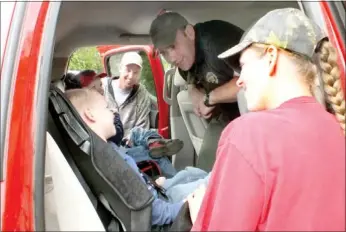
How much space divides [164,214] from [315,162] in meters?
0.78

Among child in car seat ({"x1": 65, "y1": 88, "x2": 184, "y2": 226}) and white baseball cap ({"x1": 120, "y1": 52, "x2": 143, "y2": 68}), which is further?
white baseball cap ({"x1": 120, "y1": 52, "x2": 143, "y2": 68})

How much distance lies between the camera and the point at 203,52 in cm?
303

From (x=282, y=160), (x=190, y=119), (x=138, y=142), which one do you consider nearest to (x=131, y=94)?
(x=190, y=119)

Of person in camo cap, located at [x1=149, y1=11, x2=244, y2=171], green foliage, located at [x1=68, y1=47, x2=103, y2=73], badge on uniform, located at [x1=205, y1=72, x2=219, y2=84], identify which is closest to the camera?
person in camo cap, located at [x1=149, y1=11, x2=244, y2=171]

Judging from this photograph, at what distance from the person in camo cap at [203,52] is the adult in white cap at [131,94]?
122 inches

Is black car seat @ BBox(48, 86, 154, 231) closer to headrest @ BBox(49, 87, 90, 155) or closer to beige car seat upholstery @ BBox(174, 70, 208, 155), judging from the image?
headrest @ BBox(49, 87, 90, 155)

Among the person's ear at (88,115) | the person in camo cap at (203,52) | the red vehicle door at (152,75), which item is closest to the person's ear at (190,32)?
the person in camo cap at (203,52)

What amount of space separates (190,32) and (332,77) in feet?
4.39

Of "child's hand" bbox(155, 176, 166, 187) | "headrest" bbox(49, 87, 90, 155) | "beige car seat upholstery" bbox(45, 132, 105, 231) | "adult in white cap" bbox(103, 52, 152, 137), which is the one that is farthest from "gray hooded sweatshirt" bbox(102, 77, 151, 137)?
"beige car seat upholstery" bbox(45, 132, 105, 231)

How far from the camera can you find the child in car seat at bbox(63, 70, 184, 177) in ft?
8.67

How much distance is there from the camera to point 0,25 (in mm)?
1746

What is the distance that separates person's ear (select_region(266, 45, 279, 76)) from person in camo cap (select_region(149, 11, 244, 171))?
1122mm

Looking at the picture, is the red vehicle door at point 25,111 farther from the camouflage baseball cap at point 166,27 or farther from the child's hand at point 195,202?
Answer: the camouflage baseball cap at point 166,27

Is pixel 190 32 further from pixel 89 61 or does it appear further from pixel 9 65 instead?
pixel 89 61
